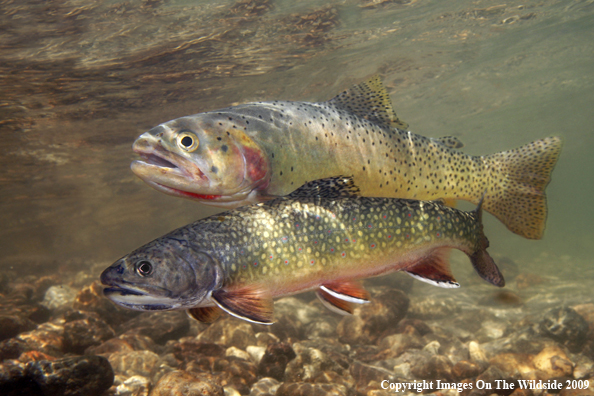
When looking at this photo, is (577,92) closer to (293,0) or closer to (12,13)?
(293,0)

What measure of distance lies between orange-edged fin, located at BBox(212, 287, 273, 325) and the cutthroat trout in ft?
3.09

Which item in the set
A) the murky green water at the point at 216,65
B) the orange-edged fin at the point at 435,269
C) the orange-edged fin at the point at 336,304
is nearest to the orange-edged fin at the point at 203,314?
the orange-edged fin at the point at 336,304

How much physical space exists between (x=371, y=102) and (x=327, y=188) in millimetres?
2072

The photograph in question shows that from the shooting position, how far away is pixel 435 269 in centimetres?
313

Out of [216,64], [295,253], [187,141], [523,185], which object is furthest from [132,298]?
[216,64]

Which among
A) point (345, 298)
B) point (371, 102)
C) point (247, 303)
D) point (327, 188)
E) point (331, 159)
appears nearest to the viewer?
point (247, 303)

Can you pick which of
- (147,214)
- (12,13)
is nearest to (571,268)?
(12,13)

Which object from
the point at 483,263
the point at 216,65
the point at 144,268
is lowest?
the point at 483,263

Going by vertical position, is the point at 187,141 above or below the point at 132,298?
above

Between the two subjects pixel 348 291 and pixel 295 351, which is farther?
pixel 295 351

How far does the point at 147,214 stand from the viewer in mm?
38500

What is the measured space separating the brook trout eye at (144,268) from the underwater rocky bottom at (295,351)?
8.24 feet

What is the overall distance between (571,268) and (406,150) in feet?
92.4

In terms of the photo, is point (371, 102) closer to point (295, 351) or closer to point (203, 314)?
point (203, 314)
